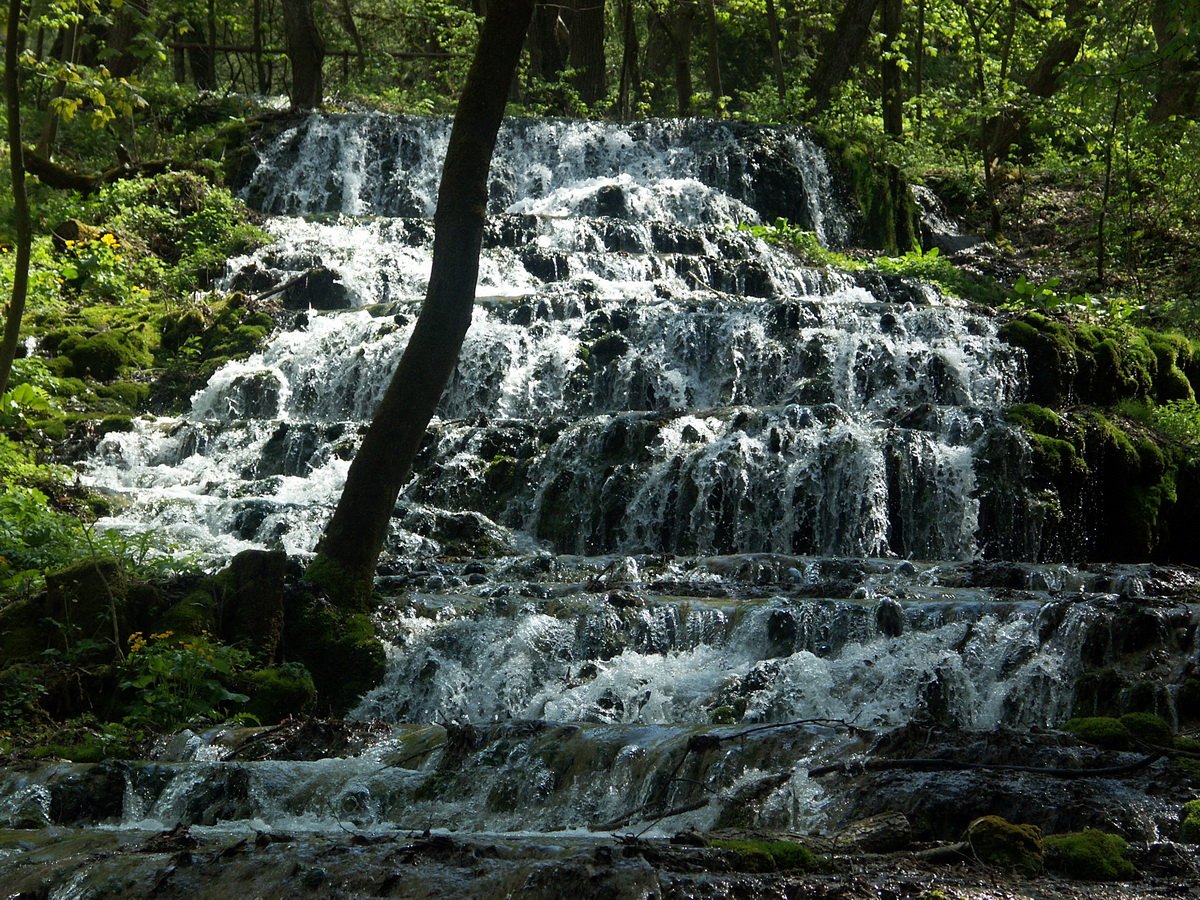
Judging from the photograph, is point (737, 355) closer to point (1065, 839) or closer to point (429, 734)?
point (429, 734)

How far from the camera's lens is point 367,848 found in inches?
163

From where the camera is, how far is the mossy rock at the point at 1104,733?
5496 mm

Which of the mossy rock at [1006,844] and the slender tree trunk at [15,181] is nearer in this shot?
the mossy rock at [1006,844]

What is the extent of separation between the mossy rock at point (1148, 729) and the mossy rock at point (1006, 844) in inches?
68.7

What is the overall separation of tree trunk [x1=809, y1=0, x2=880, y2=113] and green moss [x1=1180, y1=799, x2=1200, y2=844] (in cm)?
2425

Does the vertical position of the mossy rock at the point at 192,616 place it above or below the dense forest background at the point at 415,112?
below

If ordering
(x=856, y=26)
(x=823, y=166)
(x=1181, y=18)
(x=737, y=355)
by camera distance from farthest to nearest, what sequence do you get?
1. (x=856, y=26)
2. (x=823, y=166)
3. (x=737, y=355)
4. (x=1181, y=18)

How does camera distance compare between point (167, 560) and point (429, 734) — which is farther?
point (167, 560)

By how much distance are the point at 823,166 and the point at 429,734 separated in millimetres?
20121

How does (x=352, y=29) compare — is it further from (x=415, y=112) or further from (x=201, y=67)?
(x=201, y=67)

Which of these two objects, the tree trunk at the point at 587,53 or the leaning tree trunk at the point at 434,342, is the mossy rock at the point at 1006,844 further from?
the tree trunk at the point at 587,53

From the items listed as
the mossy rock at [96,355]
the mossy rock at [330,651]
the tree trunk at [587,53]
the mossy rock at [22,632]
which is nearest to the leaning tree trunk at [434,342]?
the mossy rock at [330,651]

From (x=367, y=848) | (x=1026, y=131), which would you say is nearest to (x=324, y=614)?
(x=367, y=848)

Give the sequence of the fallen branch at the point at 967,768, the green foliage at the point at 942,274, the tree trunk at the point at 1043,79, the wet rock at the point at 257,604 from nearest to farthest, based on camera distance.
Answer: the fallen branch at the point at 967,768 < the wet rock at the point at 257,604 < the green foliage at the point at 942,274 < the tree trunk at the point at 1043,79
